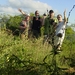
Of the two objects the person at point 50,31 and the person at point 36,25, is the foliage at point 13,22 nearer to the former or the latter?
the person at point 36,25

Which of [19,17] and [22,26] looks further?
[19,17]

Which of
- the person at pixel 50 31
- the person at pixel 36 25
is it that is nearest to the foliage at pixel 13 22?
the person at pixel 36 25

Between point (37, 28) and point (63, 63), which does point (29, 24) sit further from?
point (63, 63)

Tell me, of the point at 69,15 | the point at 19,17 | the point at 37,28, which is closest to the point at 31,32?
the point at 37,28

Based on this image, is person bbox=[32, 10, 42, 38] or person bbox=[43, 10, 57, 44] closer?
person bbox=[43, 10, 57, 44]

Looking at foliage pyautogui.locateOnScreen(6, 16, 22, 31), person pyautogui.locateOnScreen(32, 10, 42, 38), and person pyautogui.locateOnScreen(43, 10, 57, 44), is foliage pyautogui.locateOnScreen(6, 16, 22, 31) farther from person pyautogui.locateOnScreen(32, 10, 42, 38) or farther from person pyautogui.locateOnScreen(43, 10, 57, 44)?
person pyautogui.locateOnScreen(43, 10, 57, 44)

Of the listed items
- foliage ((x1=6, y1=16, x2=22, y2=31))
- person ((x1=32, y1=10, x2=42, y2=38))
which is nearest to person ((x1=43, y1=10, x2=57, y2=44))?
person ((x1=32, y1=10, x2=42, y2=38))

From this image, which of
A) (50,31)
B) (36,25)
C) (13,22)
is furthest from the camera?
(13,22)

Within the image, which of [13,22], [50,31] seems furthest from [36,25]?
[50,31]

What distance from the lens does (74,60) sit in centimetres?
318

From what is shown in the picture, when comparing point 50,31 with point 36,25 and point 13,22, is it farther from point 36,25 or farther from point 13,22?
point 13,22

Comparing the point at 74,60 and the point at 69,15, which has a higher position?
the point at 69,15

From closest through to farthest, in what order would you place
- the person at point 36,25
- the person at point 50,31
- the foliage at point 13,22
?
the person at point 50,31, the person at point 36,25, the foliage at point 13,22

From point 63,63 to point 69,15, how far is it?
37.8 inches
